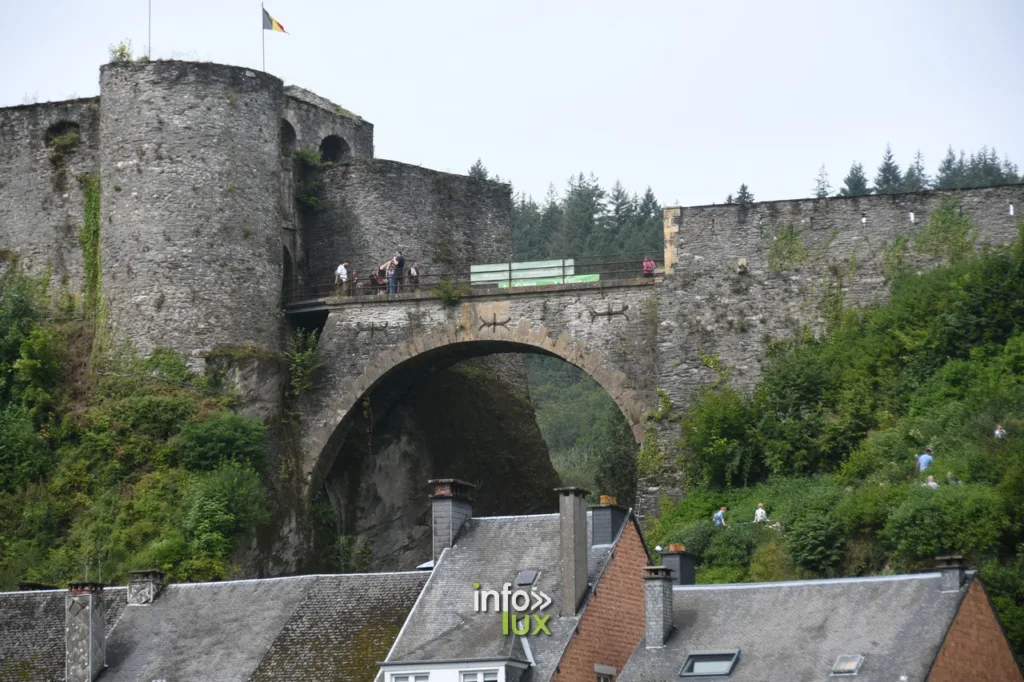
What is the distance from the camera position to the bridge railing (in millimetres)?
47625

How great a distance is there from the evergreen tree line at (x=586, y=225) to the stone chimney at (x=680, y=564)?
5373 centimetres

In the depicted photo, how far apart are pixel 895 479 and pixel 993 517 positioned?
4.09 m

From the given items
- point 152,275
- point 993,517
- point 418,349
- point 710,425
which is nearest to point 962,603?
point 993,517

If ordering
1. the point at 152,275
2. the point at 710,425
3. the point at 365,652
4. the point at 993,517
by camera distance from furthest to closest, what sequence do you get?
1. the point at 152,275
2. the point at 710,425
3. the point at 993,517
4. the point at 365,652

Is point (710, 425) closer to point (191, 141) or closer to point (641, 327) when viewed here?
point (641, 327)

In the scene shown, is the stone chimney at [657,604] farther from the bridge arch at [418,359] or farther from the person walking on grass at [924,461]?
the bridge arch at [418,359]

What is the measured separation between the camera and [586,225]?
97.6 meters

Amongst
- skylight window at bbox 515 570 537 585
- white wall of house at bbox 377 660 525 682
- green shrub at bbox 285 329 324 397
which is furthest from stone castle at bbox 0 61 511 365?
white wall of house at bbox 377 660 525 682

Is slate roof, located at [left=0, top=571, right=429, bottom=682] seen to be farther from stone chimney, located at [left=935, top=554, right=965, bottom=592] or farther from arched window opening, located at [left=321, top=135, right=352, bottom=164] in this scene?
arched window opening, located at [left=321, top=135, right=352, bottom=164]

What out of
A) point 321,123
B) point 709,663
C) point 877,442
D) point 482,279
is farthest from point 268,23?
point 709,663

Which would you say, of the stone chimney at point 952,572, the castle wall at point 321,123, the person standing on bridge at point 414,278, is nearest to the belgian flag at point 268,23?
the castle wall at point 321,123

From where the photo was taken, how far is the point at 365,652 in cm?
3441

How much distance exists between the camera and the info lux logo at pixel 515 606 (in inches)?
1328

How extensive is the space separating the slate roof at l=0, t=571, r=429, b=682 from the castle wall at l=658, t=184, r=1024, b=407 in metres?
12.0
